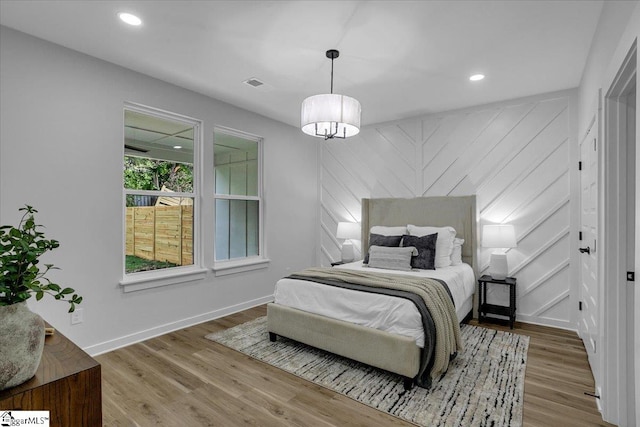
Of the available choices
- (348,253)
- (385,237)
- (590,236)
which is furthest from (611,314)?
(348,253)

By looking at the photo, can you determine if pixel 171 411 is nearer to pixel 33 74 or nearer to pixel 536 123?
pixel 33 74

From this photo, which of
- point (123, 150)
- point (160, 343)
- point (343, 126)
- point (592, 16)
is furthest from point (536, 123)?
point (160, 343)

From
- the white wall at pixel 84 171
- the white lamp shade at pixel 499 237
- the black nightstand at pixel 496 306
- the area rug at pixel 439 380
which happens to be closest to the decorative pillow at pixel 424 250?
the white lamp shade at pixel 499 237

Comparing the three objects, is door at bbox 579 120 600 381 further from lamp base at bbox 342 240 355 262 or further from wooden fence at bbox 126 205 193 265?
wooden fence at bbox 126 205 193 265

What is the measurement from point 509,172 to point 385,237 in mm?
1698

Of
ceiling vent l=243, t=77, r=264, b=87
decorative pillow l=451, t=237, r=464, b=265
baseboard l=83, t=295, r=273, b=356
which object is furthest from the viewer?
decorative pillow l=451, t=237, r=464, b=265

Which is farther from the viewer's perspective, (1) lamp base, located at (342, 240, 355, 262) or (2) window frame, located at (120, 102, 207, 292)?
(1) lamp base, located at (342, 240, 355, 262)

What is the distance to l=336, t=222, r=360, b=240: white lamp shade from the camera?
4.99 metres

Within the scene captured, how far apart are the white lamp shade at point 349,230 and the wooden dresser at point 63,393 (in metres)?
4.13

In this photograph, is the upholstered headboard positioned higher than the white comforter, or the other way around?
the upholstered headboard

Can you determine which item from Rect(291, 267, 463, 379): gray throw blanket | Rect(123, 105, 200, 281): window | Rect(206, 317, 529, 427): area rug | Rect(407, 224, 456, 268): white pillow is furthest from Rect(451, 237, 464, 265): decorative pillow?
Rect(123, 105, 200, 281): window

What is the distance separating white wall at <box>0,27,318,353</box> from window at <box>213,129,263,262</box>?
254mm

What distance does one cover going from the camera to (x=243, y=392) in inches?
95.0

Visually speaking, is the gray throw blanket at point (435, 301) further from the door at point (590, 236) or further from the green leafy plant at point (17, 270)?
the green leafy plant at point (17, 270)
